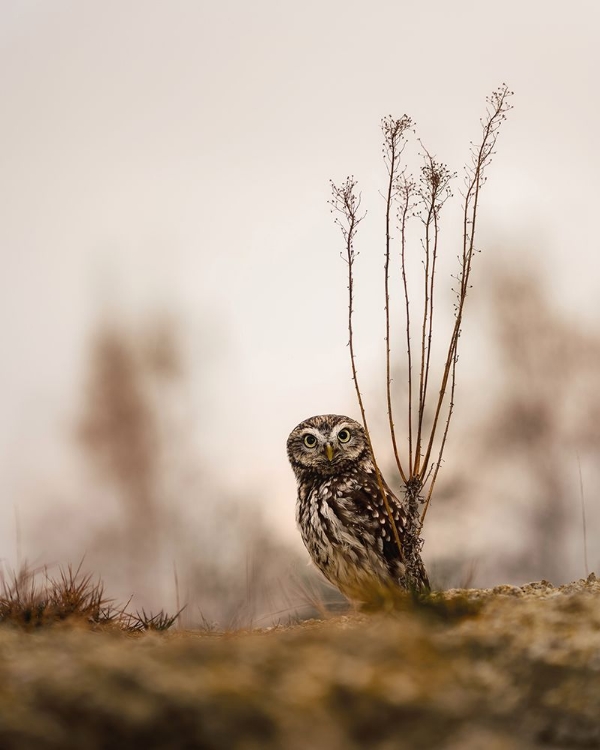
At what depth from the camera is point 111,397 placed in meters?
14.2

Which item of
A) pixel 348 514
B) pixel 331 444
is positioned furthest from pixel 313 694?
pixel 331 444

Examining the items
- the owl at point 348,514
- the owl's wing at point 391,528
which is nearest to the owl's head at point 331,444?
the owl at point 348,514

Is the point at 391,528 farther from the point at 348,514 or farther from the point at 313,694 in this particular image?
the point at 313,694

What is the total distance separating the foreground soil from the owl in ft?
10.7

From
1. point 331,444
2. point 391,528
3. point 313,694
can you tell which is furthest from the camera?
point 331,444

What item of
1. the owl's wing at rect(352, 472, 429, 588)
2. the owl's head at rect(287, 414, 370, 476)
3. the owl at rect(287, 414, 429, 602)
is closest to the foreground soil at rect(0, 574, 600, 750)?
the owl's wing at rect(352, 472, 429, 588)

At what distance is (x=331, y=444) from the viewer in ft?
21.5

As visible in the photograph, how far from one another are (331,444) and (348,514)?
0.56m

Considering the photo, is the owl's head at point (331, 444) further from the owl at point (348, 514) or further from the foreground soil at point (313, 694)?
the foreground soil at point (313, 694)

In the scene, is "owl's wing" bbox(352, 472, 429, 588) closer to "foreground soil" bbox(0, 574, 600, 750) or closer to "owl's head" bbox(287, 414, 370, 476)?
"owl's head" bbox(287, 414, 370, 476)

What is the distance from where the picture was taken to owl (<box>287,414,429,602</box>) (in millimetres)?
6125

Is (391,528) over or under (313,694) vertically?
under

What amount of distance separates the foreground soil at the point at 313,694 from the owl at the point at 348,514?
128 inches

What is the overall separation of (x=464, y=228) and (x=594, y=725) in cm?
432
